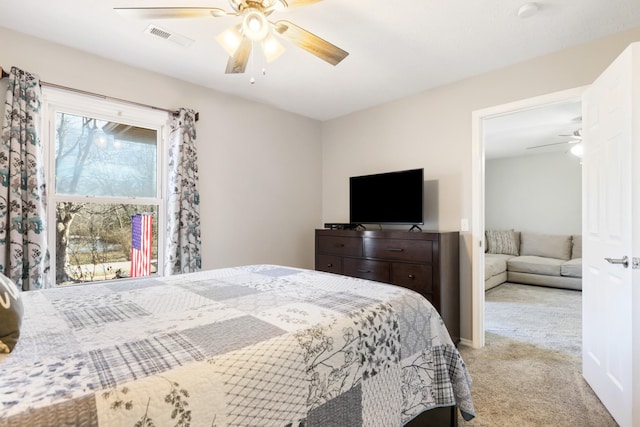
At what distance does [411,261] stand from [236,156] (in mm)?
2070

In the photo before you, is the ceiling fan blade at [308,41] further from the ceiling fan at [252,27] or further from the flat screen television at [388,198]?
the flat screen television at [388,198]

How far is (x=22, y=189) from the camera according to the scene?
2193 mm

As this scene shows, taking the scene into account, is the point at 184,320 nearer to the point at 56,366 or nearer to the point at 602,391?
the point at 56,366

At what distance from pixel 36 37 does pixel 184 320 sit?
2.56 metres

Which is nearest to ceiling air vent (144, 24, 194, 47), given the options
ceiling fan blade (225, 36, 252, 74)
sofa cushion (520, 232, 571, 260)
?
ceiling fan blade (225, 36, 252, 74)

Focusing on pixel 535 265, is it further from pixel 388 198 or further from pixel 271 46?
pixel 271 46

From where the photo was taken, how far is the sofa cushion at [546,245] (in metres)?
5.71

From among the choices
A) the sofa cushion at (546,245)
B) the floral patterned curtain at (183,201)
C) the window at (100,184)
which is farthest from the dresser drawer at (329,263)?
the sofa cushion at (546,245)

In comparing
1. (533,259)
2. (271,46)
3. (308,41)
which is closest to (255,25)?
(271,46)

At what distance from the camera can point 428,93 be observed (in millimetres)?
3256

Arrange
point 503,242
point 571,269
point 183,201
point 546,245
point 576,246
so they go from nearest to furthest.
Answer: point 183,201, point 571,269, point 576,246, point 546,245, point 503,242

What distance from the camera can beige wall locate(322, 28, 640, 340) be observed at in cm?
246

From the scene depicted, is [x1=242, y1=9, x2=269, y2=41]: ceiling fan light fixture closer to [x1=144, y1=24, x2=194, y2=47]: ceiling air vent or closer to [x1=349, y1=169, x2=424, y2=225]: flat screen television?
[x1=144, y1=24, x2=194, y2=47]: ceiling air vent

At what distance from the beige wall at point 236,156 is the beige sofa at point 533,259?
3147mm
